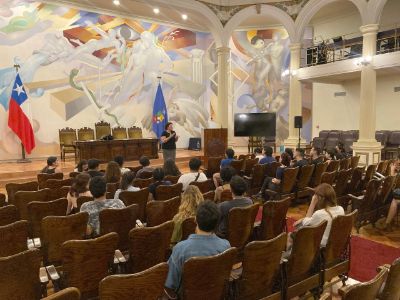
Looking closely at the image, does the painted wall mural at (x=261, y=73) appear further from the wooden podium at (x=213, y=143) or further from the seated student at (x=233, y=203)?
the seated student at (x=233, y=203)

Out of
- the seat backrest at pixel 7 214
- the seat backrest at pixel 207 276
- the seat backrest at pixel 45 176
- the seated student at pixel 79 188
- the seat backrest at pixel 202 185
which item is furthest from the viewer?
the seat backrest at pixel 45 176

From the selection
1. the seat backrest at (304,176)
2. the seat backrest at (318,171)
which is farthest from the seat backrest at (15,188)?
the seat backrest at (318,171)

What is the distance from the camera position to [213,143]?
992cm

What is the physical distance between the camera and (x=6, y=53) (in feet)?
32.6

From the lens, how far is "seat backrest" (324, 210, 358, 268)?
2.79 metres

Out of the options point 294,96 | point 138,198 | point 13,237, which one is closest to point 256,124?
point 294,96

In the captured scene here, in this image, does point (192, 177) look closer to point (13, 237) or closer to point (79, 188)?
point (79, 188)

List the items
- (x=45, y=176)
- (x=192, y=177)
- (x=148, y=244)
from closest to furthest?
(x=148, y=244), (x=192, y=177), (x=45, y=176)

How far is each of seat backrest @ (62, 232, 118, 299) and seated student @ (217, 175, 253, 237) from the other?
4.00 feet

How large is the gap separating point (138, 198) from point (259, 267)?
2032 millimetres

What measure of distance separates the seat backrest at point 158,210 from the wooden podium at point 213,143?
6.28 m

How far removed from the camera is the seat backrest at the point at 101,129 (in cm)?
1146

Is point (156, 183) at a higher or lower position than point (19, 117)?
lower

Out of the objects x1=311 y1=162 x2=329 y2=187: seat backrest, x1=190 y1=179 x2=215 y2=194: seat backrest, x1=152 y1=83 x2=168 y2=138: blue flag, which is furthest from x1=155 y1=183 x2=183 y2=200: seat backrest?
x1=152 y1=83 x2=168 y2=138: blue flag
